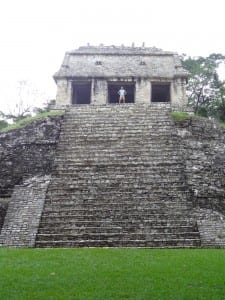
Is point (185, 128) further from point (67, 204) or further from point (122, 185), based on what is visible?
point (67, 204)

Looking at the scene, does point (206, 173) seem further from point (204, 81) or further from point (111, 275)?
point (204, 81)

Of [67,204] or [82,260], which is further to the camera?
[67,204]

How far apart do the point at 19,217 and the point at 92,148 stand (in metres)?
3.76

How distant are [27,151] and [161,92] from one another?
10.3m

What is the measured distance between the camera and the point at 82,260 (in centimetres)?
647

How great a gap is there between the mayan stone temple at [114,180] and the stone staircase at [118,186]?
23 millimetres

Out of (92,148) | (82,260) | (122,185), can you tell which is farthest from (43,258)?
(92,148)

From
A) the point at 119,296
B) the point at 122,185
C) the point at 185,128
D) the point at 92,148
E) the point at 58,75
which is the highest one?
the point at 58,75

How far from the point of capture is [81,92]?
21.3 meters

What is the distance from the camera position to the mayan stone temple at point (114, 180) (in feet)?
30.2

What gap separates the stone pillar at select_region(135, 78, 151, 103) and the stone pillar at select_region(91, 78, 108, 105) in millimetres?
1436

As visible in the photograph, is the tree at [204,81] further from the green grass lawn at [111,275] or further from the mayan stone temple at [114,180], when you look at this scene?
the green grass lawn at [111,275]

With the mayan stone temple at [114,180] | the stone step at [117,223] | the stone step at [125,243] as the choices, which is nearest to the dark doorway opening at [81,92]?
the mayan stone temple at [114,180]

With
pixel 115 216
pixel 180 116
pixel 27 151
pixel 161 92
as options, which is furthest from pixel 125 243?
pixel 161 92
